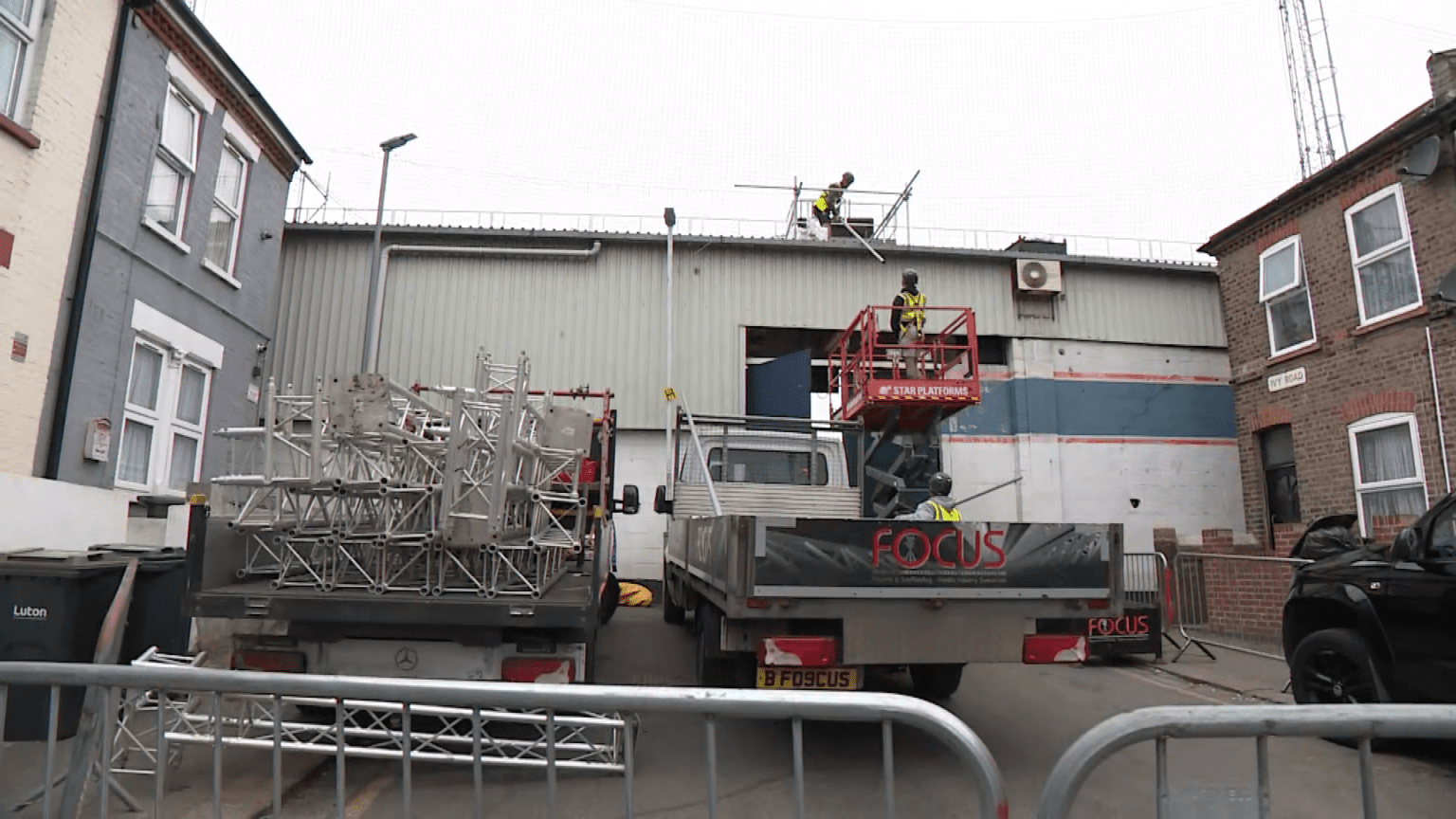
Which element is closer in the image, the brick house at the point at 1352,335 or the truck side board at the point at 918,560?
the truck side board at the point at 918,560

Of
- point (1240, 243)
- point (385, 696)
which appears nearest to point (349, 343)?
point (385, 696)

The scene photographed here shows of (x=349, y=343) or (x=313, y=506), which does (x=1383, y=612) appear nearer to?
(x=313, y=506)

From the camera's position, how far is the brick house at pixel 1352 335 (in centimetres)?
986

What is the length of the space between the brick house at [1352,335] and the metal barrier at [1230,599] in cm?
144

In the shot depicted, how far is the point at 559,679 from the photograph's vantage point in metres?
4.38

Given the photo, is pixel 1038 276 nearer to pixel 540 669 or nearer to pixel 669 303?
pixel 669 303

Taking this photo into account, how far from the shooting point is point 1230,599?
36.9ft

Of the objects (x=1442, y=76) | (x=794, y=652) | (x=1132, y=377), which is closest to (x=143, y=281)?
(x=794, y=652)

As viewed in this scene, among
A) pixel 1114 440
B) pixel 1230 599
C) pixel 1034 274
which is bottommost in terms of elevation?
pixel 1230 599

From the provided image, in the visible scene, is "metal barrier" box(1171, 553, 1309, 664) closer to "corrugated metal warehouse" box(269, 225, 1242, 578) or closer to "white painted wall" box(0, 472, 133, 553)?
"corrugated metal warehouse" box(269, 225, 1242, 578)

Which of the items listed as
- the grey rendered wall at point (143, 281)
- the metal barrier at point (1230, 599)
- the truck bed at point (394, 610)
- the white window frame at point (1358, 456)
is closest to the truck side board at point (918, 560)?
the truck bed at point (394, 610)

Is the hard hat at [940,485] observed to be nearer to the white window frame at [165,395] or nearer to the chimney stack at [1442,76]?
the white window frame at [165,395]

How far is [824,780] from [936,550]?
5.24ft

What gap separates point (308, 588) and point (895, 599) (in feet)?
12.0
